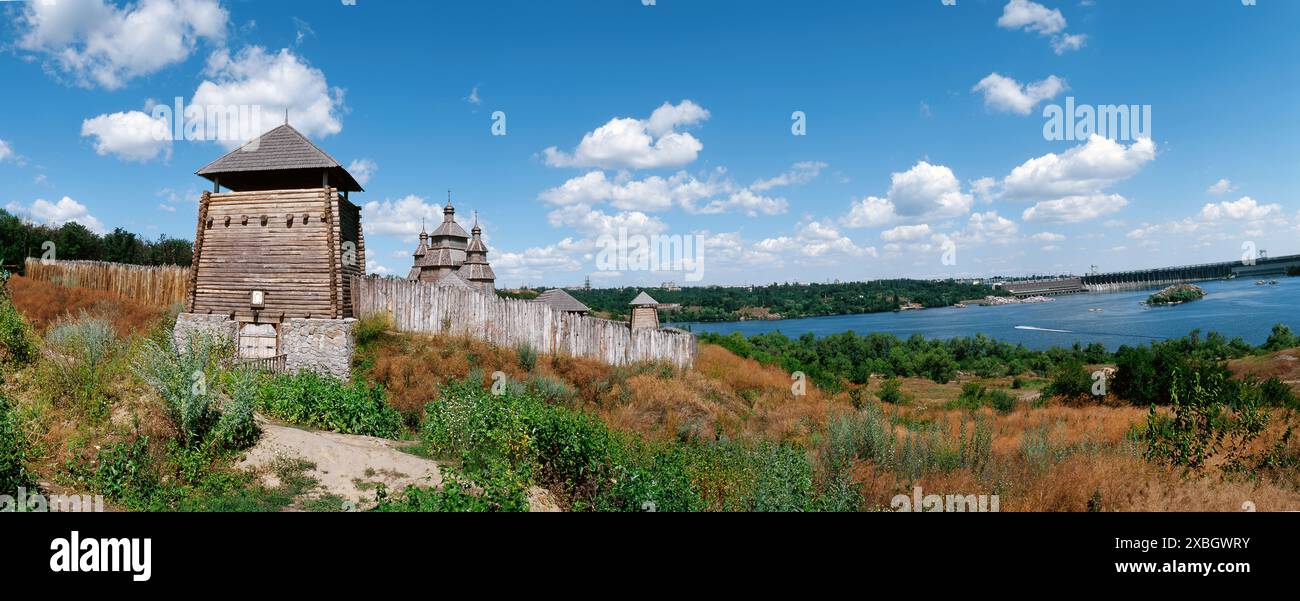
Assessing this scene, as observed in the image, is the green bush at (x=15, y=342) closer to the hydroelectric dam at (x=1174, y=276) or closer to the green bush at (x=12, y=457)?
the green bush at (x=12, y=457)

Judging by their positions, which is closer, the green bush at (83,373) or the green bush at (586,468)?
the green bush at (586,468)

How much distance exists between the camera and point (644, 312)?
2764 centimetres

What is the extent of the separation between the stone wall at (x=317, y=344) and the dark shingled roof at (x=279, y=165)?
3777mm

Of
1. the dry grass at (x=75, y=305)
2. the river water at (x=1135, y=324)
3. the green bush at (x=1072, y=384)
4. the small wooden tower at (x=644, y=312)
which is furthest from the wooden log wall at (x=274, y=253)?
the river water at (x=1135, y=324)

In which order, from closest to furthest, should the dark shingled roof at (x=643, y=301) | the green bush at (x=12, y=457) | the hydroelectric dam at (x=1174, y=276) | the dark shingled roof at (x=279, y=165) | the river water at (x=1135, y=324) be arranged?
the green bush at (x=12, y=457) → the dark shingled roof at (x=279, y=165) → the dark shingled roof at (x=643, y=301) → the river water at (x=1135, y=324) → the hydroelectric dam at (x=1174, y=276)

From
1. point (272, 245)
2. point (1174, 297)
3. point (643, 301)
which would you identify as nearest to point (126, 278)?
point (272, 245)

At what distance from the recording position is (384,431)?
10.2 metres

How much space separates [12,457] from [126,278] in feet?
73.9

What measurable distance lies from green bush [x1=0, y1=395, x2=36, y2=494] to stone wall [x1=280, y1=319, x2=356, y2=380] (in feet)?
28.6

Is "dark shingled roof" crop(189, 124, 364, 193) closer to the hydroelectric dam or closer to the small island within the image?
the small island

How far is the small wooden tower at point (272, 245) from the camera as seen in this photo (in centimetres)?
1493
